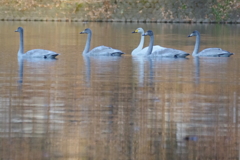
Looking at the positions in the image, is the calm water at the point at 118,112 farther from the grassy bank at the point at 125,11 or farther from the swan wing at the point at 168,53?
the grassy bank at the point at 125,11

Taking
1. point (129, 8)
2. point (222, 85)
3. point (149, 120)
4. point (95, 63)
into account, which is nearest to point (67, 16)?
point (129, 8)

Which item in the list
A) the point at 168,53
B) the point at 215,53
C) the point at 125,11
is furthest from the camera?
the point at 125,11

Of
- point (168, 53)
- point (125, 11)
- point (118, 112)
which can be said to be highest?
point (125, 11)

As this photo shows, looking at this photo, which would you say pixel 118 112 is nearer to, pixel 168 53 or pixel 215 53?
pixel 168 53

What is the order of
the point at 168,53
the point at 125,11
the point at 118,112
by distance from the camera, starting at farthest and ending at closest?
the point at 125,11 → the point at 168,53 → the point at 118,112

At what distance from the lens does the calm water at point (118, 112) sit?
25.3 ft

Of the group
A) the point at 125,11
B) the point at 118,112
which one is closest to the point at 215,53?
the point at 118,112

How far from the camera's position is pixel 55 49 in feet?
78.1

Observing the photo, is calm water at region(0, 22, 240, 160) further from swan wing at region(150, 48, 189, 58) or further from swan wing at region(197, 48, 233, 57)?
swan wing at region(197, 48, 233, 57)

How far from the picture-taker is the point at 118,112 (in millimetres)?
10039

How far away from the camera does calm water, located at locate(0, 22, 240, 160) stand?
7.73 meters

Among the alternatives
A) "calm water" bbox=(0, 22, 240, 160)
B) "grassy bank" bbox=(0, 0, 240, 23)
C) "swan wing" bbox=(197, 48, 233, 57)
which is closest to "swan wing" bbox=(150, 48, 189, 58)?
"swan wing" bbox=(197, 48, 233, 57)

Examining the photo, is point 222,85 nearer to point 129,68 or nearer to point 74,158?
point 129,68

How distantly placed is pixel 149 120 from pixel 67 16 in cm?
5028
